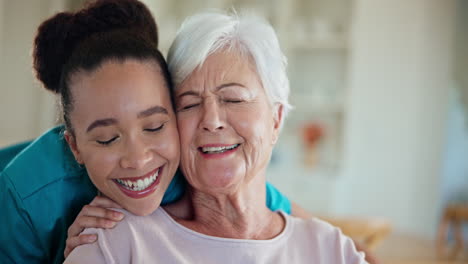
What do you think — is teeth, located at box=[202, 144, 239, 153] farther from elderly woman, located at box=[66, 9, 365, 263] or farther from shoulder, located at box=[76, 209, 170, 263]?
shoulder, located at box=[76, 209, 170, 263]

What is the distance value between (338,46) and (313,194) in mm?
1719

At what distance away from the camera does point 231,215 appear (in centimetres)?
142

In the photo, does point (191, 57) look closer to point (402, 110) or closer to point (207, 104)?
point (207, 104)

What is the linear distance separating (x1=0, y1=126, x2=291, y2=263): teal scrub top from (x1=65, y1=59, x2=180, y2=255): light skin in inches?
5.3

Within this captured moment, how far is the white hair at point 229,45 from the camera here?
1304 millimetres

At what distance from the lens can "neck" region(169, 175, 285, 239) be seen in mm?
1392

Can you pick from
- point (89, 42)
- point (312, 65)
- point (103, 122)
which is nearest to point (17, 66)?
point (312, 65)

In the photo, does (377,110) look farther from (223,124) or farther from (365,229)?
(223,124)

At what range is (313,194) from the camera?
549 centimetres

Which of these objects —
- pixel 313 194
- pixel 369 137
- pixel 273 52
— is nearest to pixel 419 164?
pixel 369 137

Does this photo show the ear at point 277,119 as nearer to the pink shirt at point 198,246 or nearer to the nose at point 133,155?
the pink shirt at point 198,246

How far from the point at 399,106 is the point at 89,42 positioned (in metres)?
5.28

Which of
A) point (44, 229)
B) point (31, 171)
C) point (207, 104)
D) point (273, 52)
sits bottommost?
point (44, 229)

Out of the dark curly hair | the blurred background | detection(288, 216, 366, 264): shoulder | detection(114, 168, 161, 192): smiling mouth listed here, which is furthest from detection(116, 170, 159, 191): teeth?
the blurred background
